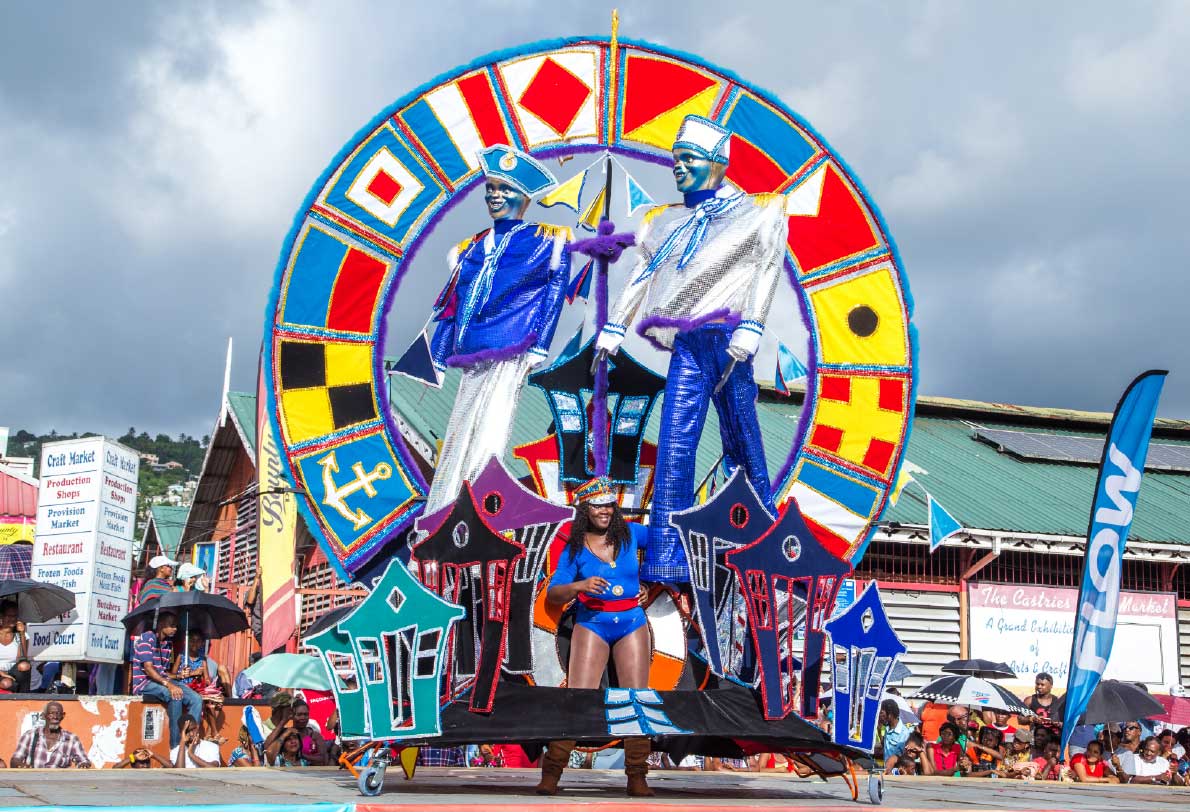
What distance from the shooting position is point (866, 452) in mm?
10188

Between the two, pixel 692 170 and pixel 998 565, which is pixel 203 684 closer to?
pixel 692 170

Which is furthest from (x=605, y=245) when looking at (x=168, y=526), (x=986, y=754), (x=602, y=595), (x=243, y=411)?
(x=168, y=526)

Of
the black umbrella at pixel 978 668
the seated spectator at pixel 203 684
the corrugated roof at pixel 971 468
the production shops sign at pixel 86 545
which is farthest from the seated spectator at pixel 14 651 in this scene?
the black umbrella at pixel 978 668

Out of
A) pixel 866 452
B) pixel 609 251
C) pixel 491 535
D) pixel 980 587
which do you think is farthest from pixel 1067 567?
pixel 491 535

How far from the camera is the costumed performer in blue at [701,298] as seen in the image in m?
9.18

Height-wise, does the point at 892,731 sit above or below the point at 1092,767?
above

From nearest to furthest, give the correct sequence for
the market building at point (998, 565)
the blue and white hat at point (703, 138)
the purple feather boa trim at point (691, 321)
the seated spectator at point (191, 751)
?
1. the purple feather boa trim at point (691, 321)
2. the blue and white hat at point (703, 138)
3. the seated spectator at point (191, 751)
4. the market building at point (998, 565)

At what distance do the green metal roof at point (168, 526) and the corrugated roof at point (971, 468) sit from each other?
10526 millimetres

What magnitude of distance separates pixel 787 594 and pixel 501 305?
3.08 meters

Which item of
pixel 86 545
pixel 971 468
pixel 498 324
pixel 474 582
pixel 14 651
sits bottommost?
pixel 14 651

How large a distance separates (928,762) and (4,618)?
8.54 m

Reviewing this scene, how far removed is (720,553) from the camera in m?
8.10

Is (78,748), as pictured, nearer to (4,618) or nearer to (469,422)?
(4,618)

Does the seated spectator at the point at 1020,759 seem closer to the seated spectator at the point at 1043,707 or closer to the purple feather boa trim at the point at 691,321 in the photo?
the seated spectator at the point at 1043,707
